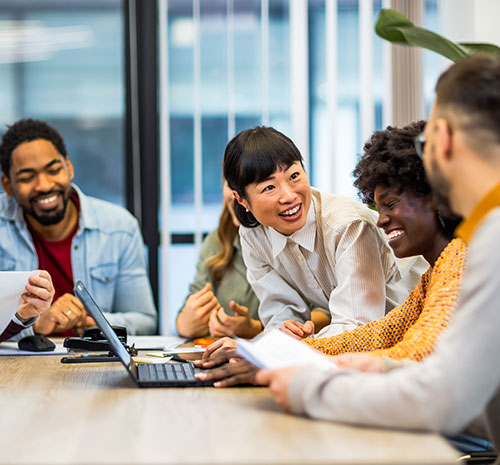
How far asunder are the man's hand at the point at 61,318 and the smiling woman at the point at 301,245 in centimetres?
62

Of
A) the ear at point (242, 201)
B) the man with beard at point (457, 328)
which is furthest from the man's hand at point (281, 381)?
the ear at point (242, 201)

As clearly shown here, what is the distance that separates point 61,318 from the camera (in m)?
2.28

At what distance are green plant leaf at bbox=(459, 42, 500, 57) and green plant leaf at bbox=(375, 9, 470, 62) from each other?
0.05 feet

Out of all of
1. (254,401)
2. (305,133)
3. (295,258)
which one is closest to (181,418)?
(254,401)

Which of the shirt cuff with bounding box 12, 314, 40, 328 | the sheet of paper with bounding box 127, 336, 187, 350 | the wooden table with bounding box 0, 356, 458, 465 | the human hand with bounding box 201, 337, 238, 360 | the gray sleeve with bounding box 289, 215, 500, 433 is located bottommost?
the sheet of paper with bounding box 127, 336, 187, 350

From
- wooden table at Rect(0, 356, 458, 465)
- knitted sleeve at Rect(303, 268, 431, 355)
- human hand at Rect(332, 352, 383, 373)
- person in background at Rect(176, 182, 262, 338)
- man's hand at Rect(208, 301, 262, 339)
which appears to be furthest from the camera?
person in background at Rect(176, 182, 262, 338)

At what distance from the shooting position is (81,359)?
1750 millimetres

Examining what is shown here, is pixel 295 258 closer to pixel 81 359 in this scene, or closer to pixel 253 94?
pixel 81 359

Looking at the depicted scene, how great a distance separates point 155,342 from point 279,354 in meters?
0.98

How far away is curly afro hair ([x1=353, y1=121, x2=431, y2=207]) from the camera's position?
5.53ft

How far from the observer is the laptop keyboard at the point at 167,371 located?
1.40 m

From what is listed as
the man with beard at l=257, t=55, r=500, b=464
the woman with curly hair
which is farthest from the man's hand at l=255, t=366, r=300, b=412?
the woman with curly hair

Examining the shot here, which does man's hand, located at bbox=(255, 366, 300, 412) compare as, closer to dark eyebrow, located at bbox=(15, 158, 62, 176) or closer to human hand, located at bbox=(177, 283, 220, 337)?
human hand, located at bbox=(177, 283, 220, 337)

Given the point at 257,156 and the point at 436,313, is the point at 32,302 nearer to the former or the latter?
the point at 257,156
